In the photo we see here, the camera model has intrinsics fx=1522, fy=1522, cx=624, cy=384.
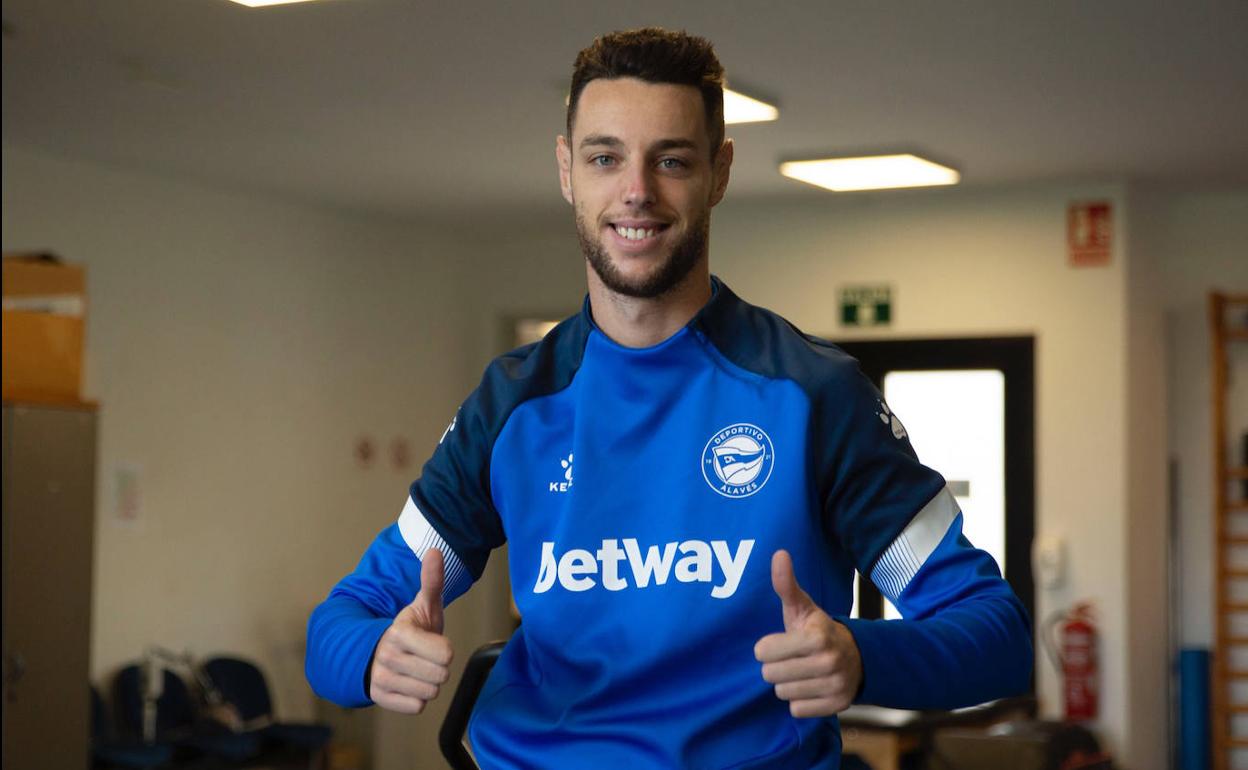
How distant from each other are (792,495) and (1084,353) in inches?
239

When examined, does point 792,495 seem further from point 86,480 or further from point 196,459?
point 196,459

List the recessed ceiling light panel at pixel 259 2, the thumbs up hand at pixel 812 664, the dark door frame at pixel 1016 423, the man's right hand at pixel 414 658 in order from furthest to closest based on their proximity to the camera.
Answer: the dark door frame at pixel 1016 423 → the recessed ceiling light panel at pixel 259 2 → the man's right hand at pixel 414 658 → the thumbs up hand at pixel 812 664

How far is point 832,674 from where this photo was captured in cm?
127

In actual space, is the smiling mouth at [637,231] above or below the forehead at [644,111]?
below

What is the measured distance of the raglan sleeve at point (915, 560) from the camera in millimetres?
1399

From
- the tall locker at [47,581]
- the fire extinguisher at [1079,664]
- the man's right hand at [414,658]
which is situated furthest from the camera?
the fire extinguisher at [1079,664]

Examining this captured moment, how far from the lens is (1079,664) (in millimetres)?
7078

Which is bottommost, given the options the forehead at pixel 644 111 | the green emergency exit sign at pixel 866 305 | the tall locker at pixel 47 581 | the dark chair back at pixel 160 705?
the dark chair back at pixel 160 705

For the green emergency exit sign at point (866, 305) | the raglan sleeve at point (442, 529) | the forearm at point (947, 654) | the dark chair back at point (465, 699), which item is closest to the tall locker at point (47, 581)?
the green emergency exit sign at point (866, 305)

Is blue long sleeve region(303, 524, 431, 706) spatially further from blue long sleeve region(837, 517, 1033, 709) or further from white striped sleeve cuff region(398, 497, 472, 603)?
blue long sleeve region(837, 517, 1033, 709)

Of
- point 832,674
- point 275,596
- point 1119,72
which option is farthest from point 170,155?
point 832,674

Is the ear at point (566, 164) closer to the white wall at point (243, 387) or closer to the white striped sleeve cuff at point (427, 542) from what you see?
the white striped sleeve cuff at point (427, 542)

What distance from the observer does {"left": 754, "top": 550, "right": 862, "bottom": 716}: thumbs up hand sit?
4.12 ft

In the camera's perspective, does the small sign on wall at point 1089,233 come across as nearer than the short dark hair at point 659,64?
No
